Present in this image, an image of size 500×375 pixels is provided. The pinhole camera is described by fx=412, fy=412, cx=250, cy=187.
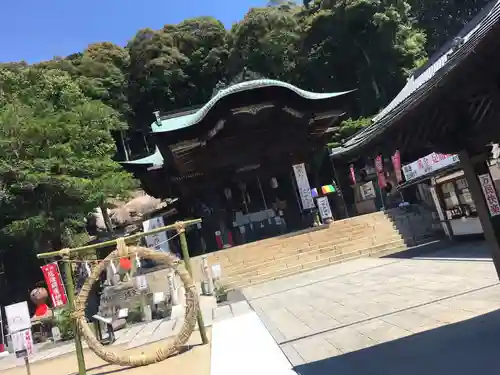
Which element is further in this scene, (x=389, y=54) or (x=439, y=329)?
(x=389, y=54)

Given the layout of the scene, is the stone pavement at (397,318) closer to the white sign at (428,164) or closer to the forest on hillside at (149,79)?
the white sign at (428,164)

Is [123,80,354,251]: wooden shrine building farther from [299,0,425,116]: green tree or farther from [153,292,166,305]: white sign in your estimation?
[299,0,425,116]: green tree

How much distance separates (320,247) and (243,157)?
6.49m

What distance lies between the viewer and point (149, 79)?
4109cm

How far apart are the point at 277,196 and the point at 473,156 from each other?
20.1 metres

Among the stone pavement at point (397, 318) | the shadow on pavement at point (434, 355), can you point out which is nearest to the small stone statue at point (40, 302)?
the stone pavement at point (397, 318)

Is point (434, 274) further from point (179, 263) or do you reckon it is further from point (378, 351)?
point (179, 263)

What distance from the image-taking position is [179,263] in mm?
7965

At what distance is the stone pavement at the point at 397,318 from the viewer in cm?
464

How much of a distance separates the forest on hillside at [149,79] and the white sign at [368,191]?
3810 mm

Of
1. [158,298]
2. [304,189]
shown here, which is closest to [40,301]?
[158,298]

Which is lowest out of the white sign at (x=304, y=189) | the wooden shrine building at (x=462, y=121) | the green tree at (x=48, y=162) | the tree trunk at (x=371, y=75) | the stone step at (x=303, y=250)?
the stone step at (x=303, y=250)

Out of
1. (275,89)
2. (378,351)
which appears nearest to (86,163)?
(275,89)

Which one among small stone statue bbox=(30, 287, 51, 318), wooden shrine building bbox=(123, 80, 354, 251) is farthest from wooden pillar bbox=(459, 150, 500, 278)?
small stone statue bbox=(30, 287, 51, 318)
